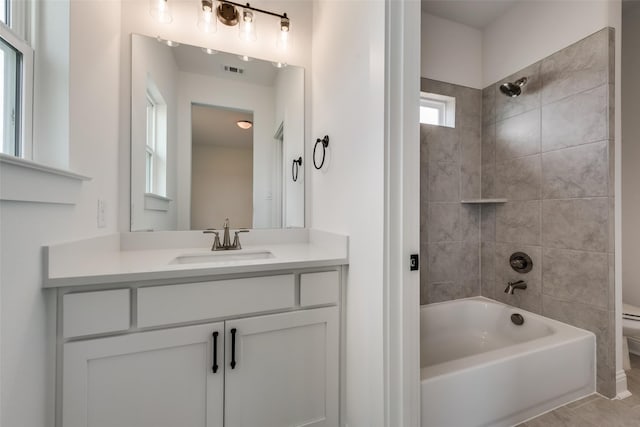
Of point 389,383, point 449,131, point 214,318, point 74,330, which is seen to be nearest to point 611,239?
point 449,131

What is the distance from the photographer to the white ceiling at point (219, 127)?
5.55 ft

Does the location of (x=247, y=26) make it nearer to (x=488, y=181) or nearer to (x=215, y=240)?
(x=215, y=240)

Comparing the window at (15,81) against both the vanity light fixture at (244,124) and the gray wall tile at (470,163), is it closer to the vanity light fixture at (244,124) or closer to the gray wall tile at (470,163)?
the vanity light fixture at (244,124)

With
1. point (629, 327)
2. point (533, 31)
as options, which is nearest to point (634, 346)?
point (629, 327)

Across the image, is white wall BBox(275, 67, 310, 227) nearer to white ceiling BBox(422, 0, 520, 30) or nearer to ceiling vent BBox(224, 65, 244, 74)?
ceiling vent BBox(224, 65, 244, 74)

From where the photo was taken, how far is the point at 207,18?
166cm

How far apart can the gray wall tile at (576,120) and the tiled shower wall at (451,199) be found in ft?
1.68

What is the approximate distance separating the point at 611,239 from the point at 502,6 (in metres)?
1.79

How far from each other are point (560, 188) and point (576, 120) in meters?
0.41

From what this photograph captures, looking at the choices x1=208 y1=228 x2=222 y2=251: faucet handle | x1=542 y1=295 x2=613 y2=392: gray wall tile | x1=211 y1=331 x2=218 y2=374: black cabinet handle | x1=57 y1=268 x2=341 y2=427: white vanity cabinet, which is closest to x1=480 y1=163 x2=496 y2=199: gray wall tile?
x1=542 y1=295 x2=613 y2=392: gray wall tile

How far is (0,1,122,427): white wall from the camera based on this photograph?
75 centimetres

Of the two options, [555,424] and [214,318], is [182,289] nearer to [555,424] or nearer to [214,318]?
[214,318]

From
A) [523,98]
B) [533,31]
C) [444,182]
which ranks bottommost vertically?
[444,182]

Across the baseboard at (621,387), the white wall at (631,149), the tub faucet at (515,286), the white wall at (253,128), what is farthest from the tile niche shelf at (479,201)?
the white wall at (253,128)
